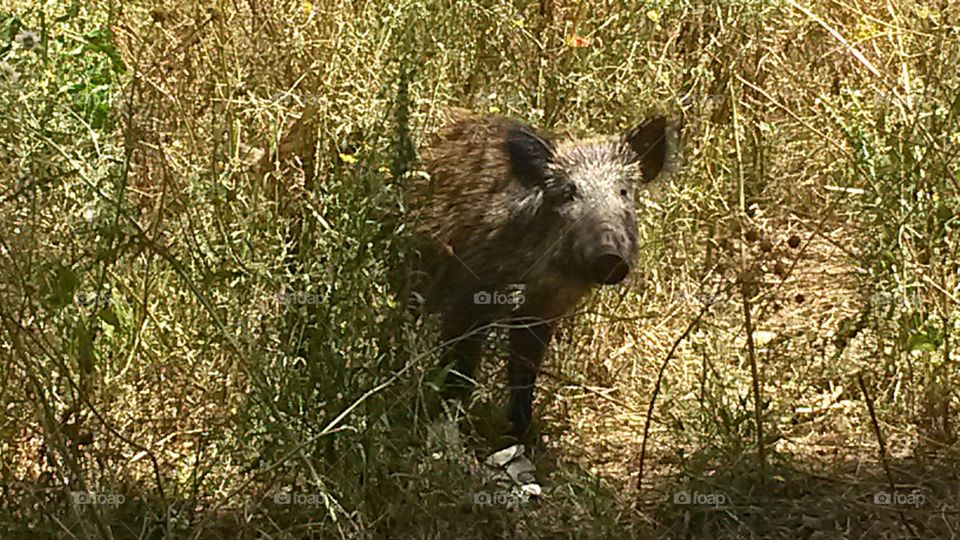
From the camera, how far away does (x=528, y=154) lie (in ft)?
16.3

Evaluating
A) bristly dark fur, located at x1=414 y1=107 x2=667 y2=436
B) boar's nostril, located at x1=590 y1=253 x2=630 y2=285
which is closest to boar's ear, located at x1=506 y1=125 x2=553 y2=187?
bristly dark fur, located at x1=414 y1=107 x2=667 y2=436

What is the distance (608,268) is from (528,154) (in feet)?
1.88

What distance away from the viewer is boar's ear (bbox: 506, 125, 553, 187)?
16.2 feet

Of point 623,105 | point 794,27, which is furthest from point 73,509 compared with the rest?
point 794,27

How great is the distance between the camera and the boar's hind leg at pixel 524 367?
193 inches

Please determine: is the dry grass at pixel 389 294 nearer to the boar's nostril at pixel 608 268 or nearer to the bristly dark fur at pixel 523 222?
the bristly dark fur at pixel 523 222

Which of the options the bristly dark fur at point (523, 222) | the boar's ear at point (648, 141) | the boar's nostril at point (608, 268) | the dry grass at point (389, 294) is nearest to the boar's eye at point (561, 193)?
the bristly dark fur at point (523, 222)

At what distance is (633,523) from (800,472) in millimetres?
620

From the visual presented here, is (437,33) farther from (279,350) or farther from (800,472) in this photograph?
(800,472)

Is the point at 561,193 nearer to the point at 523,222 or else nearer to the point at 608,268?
the point at 523,222

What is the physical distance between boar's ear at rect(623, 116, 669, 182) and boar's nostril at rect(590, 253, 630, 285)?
1.88 ft

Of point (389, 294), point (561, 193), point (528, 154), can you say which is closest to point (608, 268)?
point (561, 193)

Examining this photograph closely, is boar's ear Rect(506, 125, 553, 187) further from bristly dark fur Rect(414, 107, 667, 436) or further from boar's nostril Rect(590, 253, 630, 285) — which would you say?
boar's nostril Rect(590, 253, 630, 285)

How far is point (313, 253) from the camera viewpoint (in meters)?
4.25
